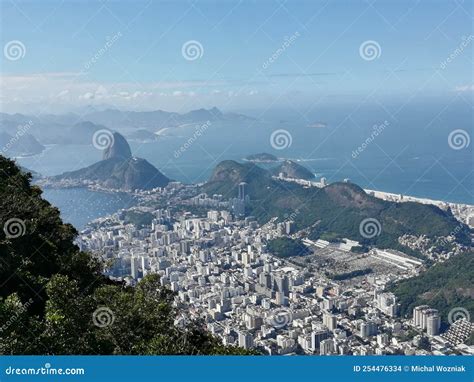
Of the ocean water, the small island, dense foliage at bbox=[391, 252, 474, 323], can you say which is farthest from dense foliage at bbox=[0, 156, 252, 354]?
the small island

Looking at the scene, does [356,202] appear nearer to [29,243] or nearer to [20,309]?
[29,243]

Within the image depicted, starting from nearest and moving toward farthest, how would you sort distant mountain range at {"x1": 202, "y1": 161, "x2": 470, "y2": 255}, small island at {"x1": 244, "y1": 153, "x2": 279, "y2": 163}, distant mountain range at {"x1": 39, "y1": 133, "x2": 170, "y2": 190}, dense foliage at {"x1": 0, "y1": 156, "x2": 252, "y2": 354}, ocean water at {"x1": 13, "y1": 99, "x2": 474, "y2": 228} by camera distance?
dense foliage at {"x1": 0, "y1": 156, "x2": 252, "y2": 354}, distant mountain range at {"x1": 202, "y1": 161, "x2": 470, "y2": 255}, distant mountain range at {"x1": 39, "y1": 133, "x2": 170, "y2": 190}, ocean water at {"x1": 13, "y1": 99, "x2": 474, "y2": 228}, small island at {"x1": 244, "y1": 153, "x2": 279, "y2": 163}

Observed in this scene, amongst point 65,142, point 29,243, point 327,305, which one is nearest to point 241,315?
point 327,305

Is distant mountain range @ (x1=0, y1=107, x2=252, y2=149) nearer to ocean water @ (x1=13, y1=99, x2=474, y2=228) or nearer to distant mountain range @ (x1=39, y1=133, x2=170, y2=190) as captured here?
ocean water @ (x1=13, y1=99, x2=474, y2=228)

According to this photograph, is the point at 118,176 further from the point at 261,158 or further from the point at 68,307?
the point at 68,307

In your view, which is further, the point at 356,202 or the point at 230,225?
the point at 356,202

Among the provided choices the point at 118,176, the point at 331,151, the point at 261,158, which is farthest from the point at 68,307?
the point at 331,151

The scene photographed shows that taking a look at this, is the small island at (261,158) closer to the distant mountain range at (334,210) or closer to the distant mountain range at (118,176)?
the distant mountain range at (334,210)
